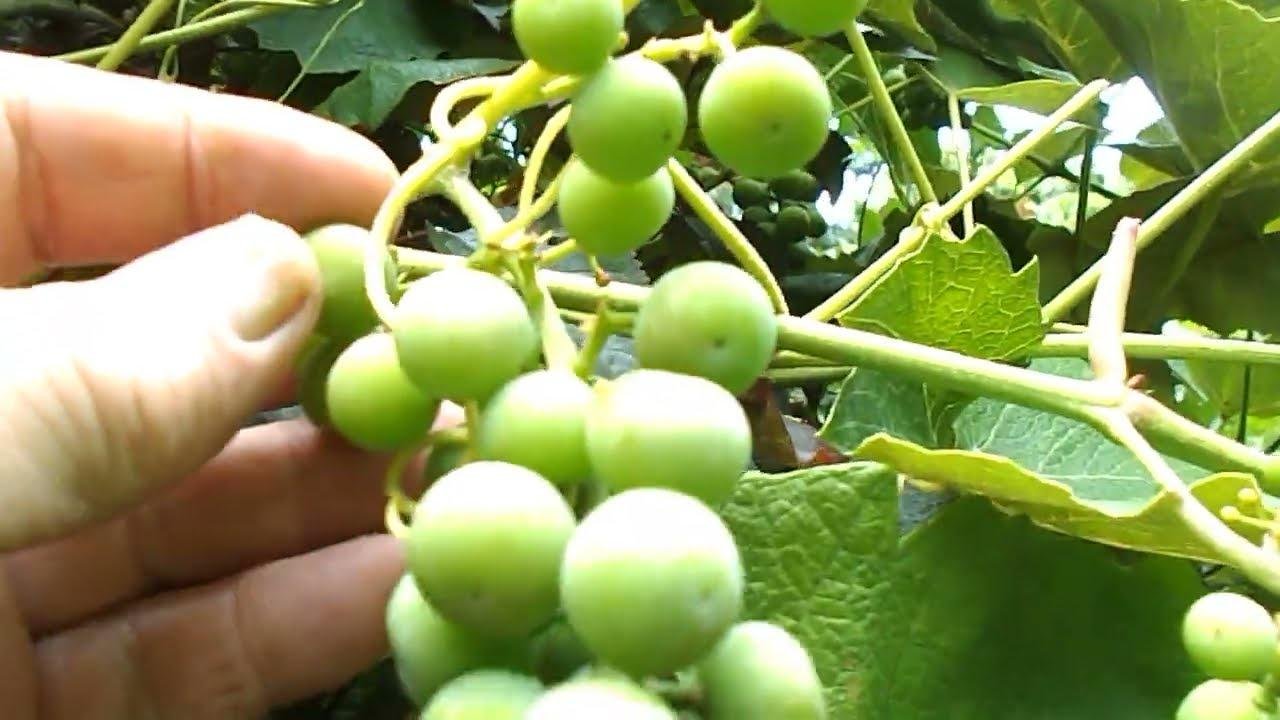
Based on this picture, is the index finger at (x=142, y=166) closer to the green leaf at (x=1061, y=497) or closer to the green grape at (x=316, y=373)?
the green grape at (x=316, y=373)

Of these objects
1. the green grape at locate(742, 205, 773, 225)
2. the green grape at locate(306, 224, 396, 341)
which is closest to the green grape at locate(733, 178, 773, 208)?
the green grape at locate(742, 205, 773, 225)

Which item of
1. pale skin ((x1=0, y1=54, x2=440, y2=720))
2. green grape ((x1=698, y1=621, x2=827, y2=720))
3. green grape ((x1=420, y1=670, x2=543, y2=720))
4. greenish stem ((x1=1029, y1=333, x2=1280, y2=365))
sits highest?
green grape ((x1=698, y1=621, x2=827, y2=720))

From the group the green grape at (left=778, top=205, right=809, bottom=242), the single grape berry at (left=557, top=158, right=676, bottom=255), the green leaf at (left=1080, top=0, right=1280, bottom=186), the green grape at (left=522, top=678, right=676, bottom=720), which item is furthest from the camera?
the green grape at (left=778, top=205, right=809, bottom=242)

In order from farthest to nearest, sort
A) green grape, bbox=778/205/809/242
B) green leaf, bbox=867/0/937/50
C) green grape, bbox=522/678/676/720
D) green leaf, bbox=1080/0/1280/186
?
1. green grape, bbox=778/205/809/242
2. green leaf, bbox=867/0/937/50
3. green leaf, bbox=1080/0/1280/186
4. green grape, bbox=522/678/676/720

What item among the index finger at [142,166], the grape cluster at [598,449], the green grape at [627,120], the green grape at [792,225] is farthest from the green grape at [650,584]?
the green grape at [792,225]

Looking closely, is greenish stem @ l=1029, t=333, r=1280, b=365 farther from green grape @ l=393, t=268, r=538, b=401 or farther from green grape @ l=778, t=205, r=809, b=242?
green grape @ l=778, t=205, r=809, b=242

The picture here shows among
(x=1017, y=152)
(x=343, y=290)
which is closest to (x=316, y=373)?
(x=343, y=290)

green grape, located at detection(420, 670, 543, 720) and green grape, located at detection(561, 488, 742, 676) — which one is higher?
green grape, located at detection(561, 488, 742, 676)
